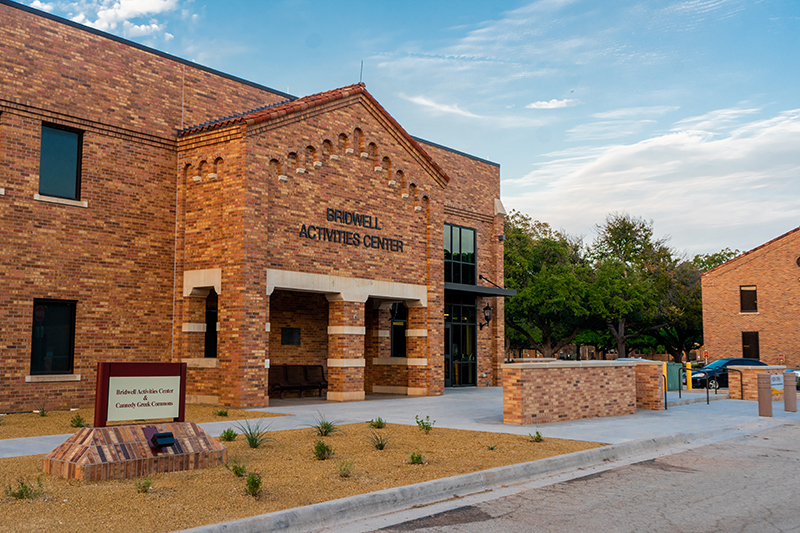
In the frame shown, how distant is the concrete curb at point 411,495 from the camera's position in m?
6.27

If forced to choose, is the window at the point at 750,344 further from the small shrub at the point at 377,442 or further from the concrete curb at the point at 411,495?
the small shrub at the point at 377,442

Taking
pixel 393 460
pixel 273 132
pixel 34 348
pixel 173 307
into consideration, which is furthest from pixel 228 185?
pixel 393 460

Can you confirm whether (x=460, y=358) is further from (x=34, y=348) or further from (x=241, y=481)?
(x=241, y=481)

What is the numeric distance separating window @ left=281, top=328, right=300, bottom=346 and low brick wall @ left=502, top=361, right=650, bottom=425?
8.61 metres

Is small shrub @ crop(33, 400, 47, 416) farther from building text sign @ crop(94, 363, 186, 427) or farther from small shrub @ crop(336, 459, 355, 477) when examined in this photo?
small shrub @ crop(336, 459, 355, 477)

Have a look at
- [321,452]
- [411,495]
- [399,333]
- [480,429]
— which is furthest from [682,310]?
[411,495]

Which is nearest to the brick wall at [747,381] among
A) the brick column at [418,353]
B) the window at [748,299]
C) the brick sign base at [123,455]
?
the brick column at [418,353]

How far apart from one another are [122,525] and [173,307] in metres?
13.1

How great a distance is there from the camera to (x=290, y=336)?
69.1 ft

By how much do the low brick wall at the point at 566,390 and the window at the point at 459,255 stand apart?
1097 centimetres

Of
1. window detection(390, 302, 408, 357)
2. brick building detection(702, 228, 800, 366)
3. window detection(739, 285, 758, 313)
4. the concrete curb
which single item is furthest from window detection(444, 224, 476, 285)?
window detection(739, 285, 758, 313)

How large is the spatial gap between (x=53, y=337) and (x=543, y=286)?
34.3 metres

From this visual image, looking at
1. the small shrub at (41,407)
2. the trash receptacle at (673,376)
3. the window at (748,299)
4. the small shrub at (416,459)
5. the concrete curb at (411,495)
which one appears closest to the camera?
the concrete curb at (411,495)

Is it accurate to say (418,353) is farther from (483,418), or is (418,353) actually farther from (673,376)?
(673,376)
